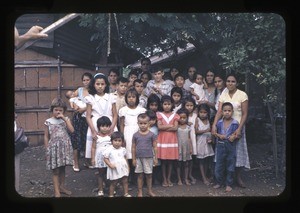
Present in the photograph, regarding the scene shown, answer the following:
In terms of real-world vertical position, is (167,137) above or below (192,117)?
below

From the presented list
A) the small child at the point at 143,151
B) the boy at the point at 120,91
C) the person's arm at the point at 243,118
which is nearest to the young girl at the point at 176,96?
the small child at the point at 143,151

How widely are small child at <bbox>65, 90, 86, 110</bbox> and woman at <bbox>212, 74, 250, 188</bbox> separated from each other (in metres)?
1.04

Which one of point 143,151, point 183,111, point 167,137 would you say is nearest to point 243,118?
point 183,111

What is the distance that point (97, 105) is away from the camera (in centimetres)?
448

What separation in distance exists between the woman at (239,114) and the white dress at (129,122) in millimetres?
597

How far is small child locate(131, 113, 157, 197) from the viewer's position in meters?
4.42

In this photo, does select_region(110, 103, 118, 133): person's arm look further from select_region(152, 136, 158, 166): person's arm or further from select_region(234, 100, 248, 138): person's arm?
select_region(234, 100, 248, 138): person's arm

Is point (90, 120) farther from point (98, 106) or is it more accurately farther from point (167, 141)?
point (167, 141)

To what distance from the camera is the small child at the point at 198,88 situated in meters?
4.48

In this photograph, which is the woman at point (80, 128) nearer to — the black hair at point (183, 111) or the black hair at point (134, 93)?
the black hair at point (134, 93)

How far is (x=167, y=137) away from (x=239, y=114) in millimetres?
581

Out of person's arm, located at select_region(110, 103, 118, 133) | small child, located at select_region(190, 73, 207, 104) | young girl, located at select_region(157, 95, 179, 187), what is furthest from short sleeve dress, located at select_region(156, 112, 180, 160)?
person's arm, located at select_region(110, 103, 118, 133)

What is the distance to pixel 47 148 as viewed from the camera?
14.5 ft

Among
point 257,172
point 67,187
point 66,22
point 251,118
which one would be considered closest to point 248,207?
point 257,172
